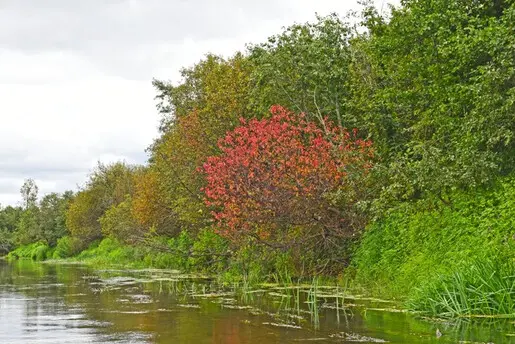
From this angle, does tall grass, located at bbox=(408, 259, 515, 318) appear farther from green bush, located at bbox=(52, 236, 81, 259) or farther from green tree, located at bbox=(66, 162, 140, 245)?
green bush, located at bbox=(52, 236, 81, 259)

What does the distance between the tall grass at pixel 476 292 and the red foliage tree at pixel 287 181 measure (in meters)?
8.52

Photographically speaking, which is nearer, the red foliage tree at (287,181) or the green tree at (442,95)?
the green tree at (442,95)

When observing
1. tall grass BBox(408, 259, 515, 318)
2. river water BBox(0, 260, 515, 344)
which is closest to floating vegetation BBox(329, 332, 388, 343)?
river water BBox(0, 260, 515, 344)

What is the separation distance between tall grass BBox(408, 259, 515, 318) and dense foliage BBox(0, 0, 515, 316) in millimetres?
56

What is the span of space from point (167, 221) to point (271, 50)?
19.7 metres

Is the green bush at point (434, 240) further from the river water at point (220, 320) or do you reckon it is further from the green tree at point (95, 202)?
the green tree at point (95, 202)

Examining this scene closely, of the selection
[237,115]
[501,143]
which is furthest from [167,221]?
[501,143]

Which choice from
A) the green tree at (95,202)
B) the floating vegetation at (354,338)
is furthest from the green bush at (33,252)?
the floating vegetation at (354,338)

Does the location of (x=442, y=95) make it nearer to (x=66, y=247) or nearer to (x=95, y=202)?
(x=95, y=202)

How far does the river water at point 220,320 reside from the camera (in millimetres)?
13742

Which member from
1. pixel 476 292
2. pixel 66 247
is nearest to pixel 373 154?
pixel 476 292

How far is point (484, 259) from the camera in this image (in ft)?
53.1

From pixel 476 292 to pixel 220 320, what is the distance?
6445mm

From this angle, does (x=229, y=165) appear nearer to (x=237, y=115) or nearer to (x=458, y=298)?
(x=237, y=115)
